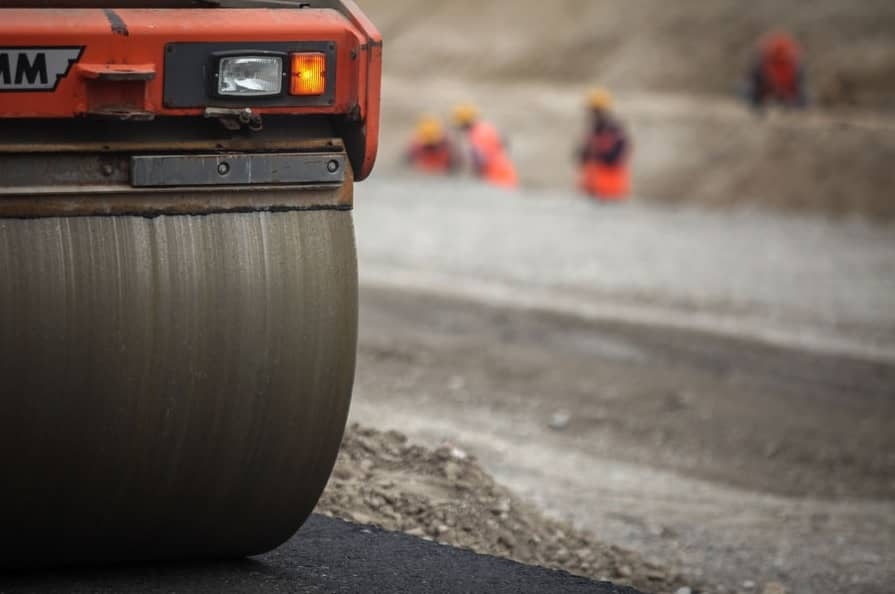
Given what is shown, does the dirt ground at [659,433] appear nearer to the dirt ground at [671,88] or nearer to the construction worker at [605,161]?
the construction worker at [605,161]

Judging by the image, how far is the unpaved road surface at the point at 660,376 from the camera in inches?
313

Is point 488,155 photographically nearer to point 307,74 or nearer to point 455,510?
point 455,510

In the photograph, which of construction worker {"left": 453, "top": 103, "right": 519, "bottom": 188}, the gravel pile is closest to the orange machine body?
the gravel pile

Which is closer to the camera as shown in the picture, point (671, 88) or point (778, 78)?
point (778, 78)

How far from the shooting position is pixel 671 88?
1415 inches

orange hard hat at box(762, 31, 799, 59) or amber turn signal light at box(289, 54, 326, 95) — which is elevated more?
orange hard hat at box(762, 31, 799, 59)

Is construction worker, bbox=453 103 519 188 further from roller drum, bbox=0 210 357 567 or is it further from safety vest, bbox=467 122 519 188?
roller drum, bbox=0 210 357 567

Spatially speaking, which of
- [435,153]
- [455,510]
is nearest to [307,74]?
[455,510]

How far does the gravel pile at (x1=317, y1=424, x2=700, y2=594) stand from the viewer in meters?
6.18

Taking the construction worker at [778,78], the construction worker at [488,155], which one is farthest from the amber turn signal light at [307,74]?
the construction worker at [778,78]

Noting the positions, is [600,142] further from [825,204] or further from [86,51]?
[86,51]

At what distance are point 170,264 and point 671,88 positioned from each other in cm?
3253

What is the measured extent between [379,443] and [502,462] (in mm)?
1589

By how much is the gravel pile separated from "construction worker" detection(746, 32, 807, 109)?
997 inches
